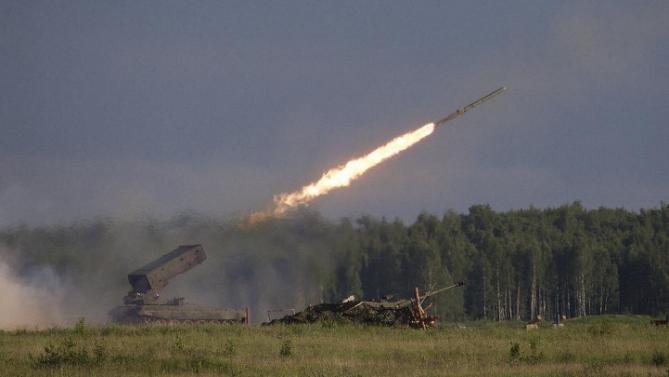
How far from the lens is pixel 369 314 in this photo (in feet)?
133

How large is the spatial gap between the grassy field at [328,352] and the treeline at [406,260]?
1481 cm

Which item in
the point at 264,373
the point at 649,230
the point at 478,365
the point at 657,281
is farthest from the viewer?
the point at 649,230

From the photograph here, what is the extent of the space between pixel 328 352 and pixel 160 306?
19.7m

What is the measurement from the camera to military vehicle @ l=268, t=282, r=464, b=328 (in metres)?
40.4

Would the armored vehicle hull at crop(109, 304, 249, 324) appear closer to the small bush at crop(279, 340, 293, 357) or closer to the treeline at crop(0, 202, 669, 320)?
the treeline at crop(0, 202, 669, 320)

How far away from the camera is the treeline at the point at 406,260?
5116 centimetres

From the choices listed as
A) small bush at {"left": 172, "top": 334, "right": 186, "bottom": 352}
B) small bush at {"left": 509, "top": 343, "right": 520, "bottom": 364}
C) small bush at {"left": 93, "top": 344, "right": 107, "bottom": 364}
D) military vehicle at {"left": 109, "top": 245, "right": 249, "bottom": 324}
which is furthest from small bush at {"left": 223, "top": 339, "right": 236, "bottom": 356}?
military vehicle at {"left": 109, "top": 245, "right": 249, "bottom": 324}

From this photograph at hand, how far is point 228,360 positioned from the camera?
2720 cm

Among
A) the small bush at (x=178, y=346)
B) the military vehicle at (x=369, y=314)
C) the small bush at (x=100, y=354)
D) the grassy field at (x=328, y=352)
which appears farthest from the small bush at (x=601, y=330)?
the small bush at (x=100, y=354)

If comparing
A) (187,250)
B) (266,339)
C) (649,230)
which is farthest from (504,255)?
(266,339)

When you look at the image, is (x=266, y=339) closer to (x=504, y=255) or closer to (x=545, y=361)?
(x=545, y=361)

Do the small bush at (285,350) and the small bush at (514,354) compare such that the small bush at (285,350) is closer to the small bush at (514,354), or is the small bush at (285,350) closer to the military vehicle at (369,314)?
the small bush at (514,354)

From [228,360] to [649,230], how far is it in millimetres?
66446

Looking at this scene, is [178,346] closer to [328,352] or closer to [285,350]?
[285,350]
